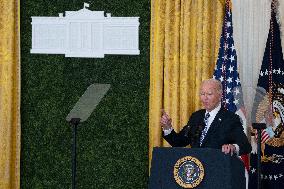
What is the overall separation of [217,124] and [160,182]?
94 centimetres

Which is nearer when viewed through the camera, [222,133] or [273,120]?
[222,133]

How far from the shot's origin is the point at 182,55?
18.9 ft

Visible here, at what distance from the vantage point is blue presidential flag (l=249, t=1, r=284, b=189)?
545 cm

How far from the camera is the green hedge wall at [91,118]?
5977 millimetres

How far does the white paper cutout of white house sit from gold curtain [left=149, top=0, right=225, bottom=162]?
1.28 feet

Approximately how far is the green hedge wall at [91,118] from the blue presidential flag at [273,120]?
1304 millimetres

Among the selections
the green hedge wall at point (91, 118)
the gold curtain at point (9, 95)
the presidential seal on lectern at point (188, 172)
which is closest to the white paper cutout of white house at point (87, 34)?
the green hedge wall at point (91, 118)

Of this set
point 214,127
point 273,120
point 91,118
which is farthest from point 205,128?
point 91,118

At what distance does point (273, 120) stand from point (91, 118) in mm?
2039

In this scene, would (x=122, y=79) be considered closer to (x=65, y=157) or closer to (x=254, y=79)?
(x=65, y=157)

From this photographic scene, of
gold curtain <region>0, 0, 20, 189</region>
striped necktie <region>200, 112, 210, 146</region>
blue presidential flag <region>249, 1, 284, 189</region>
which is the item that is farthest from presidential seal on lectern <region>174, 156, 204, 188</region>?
gold curtain <region>0, 0, 20, 189</region>

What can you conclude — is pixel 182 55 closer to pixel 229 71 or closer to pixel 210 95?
pixel 229 71

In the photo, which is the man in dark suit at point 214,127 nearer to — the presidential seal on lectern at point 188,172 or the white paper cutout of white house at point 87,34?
the presidential seal on lectern at point 188,172

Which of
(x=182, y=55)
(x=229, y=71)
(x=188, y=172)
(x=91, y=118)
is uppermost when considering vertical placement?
(x=182, y=55)
